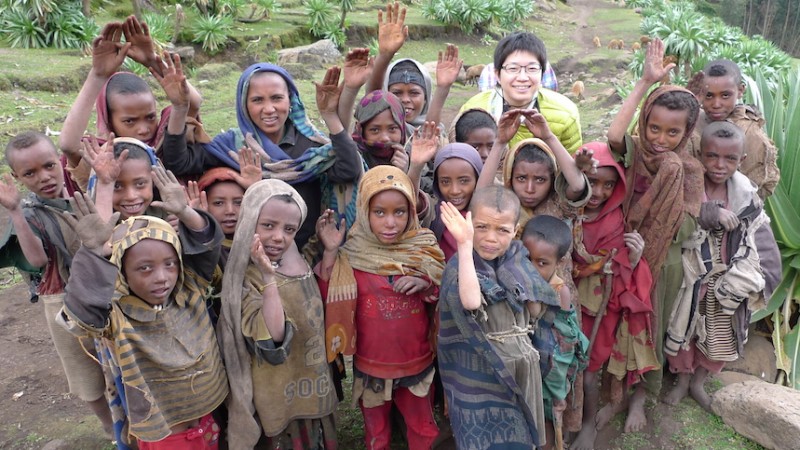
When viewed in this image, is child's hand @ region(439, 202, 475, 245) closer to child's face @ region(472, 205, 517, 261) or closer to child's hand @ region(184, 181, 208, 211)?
child's face @ region(472, 205, 517, 261)

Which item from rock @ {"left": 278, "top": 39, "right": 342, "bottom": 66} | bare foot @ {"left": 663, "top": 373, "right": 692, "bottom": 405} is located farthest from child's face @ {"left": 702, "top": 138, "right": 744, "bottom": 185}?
rock @ {"left": 278, "top": 39, "right": 342, "bottom": 66}

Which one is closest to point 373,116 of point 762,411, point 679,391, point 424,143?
point 424,143

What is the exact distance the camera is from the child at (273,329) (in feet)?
7.72

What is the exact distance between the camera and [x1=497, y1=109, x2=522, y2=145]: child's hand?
2600 millimetres

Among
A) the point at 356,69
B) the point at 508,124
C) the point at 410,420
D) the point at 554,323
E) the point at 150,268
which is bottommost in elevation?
the point at 410,420

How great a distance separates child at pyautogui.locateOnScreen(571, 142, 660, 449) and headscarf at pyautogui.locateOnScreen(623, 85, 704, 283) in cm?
10

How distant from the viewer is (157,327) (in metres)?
2.20

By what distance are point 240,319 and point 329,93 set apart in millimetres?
1157

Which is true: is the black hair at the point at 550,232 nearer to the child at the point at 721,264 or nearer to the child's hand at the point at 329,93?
the child at the point at 721,264

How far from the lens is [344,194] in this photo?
9.62 feet

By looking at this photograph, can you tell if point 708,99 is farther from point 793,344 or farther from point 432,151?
point 432,151

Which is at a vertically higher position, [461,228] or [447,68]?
[447,68]

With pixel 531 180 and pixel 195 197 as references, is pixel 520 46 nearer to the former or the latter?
pixel 531 180

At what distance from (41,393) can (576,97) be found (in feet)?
34.6
